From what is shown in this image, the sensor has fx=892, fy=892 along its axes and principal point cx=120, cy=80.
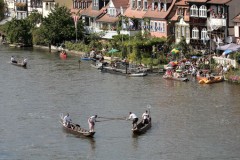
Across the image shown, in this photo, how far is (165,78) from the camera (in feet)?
275

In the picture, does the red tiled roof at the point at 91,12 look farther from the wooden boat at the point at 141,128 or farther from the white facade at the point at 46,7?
the wooden boat at the point at 141,128

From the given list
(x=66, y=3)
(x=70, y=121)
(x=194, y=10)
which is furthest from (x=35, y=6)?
(x=70, y=121)

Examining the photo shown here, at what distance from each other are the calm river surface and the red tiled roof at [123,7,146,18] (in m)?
16.5

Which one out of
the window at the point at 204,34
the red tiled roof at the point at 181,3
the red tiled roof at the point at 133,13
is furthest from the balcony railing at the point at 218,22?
the red tiled roof at the point at 133,13

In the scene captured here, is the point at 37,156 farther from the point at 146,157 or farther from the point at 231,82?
the point at 231,82

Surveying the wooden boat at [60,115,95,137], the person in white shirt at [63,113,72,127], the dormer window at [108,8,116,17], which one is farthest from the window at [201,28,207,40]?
the wooden boat at [60,115,95,137]

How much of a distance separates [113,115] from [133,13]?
44.3 metres

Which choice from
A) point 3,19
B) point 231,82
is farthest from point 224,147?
point 3,19

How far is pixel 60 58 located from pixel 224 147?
51079mm

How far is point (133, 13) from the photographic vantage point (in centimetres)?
10931

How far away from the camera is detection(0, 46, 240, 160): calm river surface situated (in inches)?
2188

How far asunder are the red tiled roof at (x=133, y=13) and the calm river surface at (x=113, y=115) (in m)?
16.5

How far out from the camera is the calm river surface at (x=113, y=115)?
55562 mm

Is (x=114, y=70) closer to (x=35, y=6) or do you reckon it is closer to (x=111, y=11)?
(x=111, y=11)
